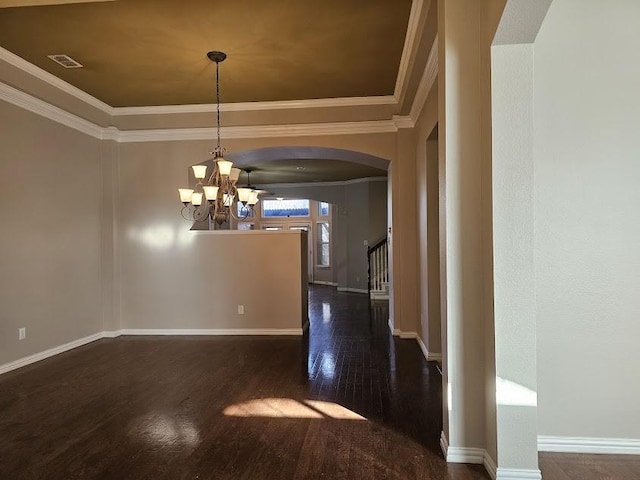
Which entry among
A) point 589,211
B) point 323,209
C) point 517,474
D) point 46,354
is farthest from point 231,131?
point 323,209

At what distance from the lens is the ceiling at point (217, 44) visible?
307 cm

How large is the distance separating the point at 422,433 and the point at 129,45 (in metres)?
4.02

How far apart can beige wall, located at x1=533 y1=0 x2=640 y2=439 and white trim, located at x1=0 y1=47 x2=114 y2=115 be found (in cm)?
451

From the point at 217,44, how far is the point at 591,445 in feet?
13.5

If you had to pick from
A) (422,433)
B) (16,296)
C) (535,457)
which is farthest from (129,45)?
(535,457)

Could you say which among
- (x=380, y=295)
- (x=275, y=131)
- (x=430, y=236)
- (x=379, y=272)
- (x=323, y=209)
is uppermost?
(x=275, y=131)

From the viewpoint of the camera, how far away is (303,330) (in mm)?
5715

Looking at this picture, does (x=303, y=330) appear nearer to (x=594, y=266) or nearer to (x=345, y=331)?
(x=345, y=331)

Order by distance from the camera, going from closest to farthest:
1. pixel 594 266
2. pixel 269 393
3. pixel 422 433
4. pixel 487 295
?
1. pixel 487 295
2. pixel 594 266
3. pixel 422 433
4. pixel 269 393

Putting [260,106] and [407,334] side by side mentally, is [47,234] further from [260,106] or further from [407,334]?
[407,334]

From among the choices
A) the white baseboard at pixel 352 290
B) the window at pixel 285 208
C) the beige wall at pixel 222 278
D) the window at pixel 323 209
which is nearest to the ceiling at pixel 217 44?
the beige wall at pixel 222 278

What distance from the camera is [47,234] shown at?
4.62 metres

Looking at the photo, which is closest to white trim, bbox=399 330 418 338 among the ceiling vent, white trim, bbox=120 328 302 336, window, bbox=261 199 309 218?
white trim, bbox=120 328 302 336

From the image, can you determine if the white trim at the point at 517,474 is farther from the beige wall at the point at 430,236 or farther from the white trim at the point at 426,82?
the white trim at the point at 426,82
